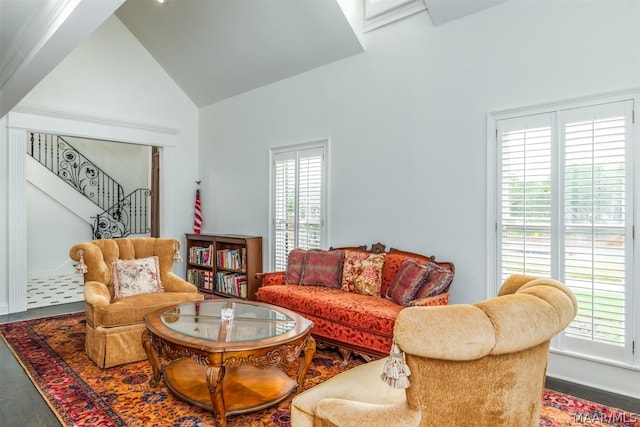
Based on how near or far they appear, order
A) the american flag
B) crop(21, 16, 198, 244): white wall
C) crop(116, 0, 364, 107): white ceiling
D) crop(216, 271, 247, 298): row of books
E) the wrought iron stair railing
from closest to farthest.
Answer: crop(116, 0, 364, 107): white ceiling, crop(21, 16, 198, 244): white wall, crop(216, 271, 247, 298): row of books, the american flag, the wrought iron stair railing

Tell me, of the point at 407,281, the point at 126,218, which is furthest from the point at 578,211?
the point at 126,218

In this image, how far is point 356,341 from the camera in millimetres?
3330

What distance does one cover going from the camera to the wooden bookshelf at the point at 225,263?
18.5ft

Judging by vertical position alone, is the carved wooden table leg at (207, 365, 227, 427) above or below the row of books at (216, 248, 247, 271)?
below

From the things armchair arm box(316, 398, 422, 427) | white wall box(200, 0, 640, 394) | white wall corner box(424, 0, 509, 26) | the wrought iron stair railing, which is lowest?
armchair arm box(316, 398, 422, 427)

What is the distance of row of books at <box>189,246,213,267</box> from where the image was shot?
6207mm

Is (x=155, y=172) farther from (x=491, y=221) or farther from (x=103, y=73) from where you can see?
(x=491, y=221)

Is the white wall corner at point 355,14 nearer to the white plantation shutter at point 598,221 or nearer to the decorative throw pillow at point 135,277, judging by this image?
the white plantation shutter at point 598,221

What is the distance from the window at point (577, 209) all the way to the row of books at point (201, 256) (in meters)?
4.32

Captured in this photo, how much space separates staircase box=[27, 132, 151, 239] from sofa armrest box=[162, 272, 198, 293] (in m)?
5.55

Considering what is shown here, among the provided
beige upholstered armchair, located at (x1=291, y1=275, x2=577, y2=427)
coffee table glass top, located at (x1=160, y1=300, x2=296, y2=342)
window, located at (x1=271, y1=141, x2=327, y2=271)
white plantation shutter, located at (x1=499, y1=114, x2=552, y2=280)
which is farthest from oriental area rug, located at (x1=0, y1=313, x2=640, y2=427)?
window, located at (x1=271, y1=141, x2=327, y2=271)

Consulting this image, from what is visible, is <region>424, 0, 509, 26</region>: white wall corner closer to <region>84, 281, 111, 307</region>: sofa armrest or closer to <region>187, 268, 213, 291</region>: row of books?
<region>84, 281, 111, 307</region>: sofa armrest

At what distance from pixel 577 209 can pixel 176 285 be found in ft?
12.5

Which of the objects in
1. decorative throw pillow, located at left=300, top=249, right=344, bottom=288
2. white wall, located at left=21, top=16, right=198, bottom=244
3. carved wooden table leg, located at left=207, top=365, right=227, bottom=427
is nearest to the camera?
carved wooden table leg, located at left=207, top=365, right=227, bottom=427
